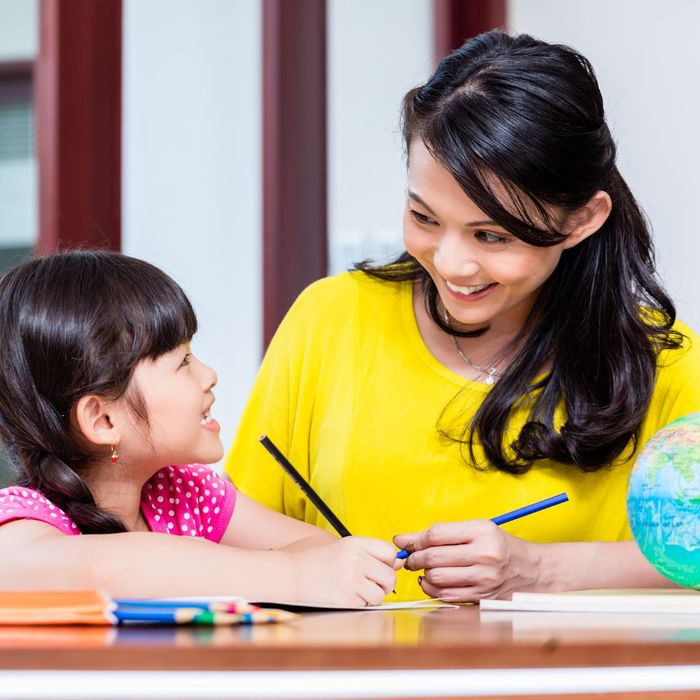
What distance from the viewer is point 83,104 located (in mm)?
1929

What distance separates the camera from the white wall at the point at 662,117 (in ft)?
9.41

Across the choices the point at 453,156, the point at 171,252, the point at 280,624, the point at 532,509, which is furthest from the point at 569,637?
the point at 171,252

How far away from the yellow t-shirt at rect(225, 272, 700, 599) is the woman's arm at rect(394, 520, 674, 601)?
173 mm

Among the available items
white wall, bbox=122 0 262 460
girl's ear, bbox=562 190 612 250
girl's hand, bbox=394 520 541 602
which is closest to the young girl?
girl's hand, bbox=394 520 541 602

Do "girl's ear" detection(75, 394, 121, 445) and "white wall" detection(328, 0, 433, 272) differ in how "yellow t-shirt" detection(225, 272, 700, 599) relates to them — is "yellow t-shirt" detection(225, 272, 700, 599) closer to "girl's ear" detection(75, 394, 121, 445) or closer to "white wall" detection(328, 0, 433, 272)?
"girl's ear" detection(75, 394, 121, 445)

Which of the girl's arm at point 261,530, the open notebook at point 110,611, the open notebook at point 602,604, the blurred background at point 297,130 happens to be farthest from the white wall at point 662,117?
the open notebook at point 110,611

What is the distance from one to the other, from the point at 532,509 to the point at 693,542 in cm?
20

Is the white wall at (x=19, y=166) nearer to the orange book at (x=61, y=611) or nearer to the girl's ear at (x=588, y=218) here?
the girl's ear at (x=588, y=218)

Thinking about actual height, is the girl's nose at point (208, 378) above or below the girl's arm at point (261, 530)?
above

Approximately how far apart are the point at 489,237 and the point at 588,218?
0.53 ft

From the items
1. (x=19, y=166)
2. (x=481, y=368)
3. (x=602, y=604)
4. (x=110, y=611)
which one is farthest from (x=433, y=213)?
(x=19, y=166)

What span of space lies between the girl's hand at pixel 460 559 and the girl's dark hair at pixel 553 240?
28 centimetres

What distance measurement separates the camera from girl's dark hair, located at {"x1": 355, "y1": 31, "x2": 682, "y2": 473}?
1.35 meters

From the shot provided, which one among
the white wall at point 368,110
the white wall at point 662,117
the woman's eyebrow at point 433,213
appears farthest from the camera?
the white wall at point 368,110
